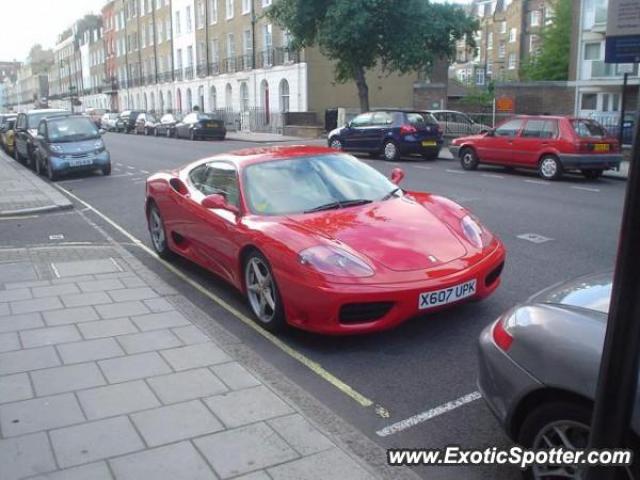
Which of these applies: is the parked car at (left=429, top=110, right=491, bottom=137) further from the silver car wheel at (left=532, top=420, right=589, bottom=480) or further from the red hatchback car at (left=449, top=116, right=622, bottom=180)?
the silver car wheel at (left=532, top=420, right=589, bottom=480)

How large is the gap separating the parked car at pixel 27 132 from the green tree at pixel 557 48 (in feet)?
146

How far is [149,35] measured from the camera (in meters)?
67.6

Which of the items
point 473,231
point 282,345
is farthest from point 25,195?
point 473,231

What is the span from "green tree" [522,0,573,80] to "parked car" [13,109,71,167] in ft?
146

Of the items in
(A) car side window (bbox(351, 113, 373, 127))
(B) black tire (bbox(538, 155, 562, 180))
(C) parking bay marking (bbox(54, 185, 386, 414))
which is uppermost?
(A) car side window (bbox(351, 113, 373, 127))

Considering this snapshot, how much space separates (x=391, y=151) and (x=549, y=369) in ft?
58.5

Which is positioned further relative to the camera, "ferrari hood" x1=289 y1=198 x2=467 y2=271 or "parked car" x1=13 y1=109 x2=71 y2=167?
"parked car" x1=13 y1=109 x2=71 y2=167

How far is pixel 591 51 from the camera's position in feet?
122

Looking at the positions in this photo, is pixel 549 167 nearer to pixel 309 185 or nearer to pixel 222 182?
pixel 309 185

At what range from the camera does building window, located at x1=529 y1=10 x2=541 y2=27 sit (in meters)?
74.8

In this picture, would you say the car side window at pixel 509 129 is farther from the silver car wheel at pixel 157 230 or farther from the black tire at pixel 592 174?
the silver car wheel at pixel 157 230

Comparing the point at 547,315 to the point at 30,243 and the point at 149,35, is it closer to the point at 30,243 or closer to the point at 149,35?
the point at 30,243

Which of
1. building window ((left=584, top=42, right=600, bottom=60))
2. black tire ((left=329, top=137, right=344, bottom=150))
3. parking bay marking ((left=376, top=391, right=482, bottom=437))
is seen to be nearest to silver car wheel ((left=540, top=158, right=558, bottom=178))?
black tire ((left=329, top=137, right=344, bottom=150))

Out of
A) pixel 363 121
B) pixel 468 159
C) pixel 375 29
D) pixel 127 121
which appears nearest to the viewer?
pixel 468 159
